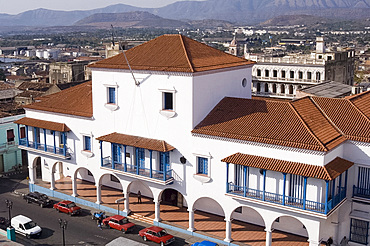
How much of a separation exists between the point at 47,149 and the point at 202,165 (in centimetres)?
1708

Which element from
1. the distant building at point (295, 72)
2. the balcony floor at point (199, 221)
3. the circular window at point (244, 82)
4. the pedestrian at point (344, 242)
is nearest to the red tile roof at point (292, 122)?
the circular window at point (244, 82)

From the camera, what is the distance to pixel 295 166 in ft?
103

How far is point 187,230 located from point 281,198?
8.90m

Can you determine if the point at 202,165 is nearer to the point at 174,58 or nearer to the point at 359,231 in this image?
the point at 174,58

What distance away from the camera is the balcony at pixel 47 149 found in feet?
145

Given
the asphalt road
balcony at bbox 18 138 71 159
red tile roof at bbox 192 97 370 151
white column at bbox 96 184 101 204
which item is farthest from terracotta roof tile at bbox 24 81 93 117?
red tile roof at bbox 192 97 370 151

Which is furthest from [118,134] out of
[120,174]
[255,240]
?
[255,240]

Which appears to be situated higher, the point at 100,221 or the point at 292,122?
the point at 292,122

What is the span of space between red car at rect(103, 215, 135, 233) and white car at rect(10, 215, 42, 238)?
5531 mm

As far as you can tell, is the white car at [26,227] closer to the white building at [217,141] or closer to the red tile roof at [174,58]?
the white building at [217,141]

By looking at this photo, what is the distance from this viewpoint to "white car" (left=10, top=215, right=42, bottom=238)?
36.8m

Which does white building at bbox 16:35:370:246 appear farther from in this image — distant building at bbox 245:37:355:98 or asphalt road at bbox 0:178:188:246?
distant building at bbox 245:37:355:98

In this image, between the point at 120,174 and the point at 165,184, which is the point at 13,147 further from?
the point at 165,184

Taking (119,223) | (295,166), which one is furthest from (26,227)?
(295,166)
